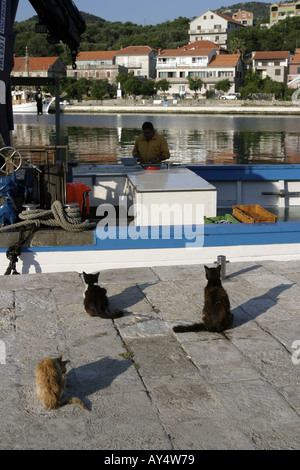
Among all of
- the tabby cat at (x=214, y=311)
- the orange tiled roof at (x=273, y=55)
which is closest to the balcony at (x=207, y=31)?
the orange tiled roof at (x=273, y=55)

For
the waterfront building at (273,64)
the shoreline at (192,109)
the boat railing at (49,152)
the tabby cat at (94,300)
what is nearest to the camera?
the tabby cat at (94,300)

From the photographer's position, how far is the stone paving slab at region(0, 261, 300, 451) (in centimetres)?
385

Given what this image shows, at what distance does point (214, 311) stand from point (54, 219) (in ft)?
9.20

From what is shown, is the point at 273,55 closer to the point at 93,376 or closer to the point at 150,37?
the point at 150,37

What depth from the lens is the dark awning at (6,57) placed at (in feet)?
24.8

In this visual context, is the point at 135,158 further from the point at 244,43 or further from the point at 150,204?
the point at 244,43

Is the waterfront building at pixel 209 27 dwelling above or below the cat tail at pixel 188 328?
above

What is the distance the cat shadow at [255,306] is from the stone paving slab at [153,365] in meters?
0.01

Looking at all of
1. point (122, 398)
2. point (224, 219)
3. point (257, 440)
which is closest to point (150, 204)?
point (224, 219)

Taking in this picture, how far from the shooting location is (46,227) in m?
7.51

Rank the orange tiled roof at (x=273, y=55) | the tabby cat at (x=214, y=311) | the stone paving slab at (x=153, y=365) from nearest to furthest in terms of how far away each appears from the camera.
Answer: the stone paving slab at (x=153, y=365) → the tabby cat at (x=214, y=311) → the orange tiled roof at (x=273, y=55)

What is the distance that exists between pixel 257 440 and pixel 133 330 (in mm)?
1991

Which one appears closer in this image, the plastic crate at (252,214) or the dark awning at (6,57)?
the dark awning at (6,57)

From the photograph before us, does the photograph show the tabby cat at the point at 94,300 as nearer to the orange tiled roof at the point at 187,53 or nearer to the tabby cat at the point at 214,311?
the tabby cat at the point at 214,311
